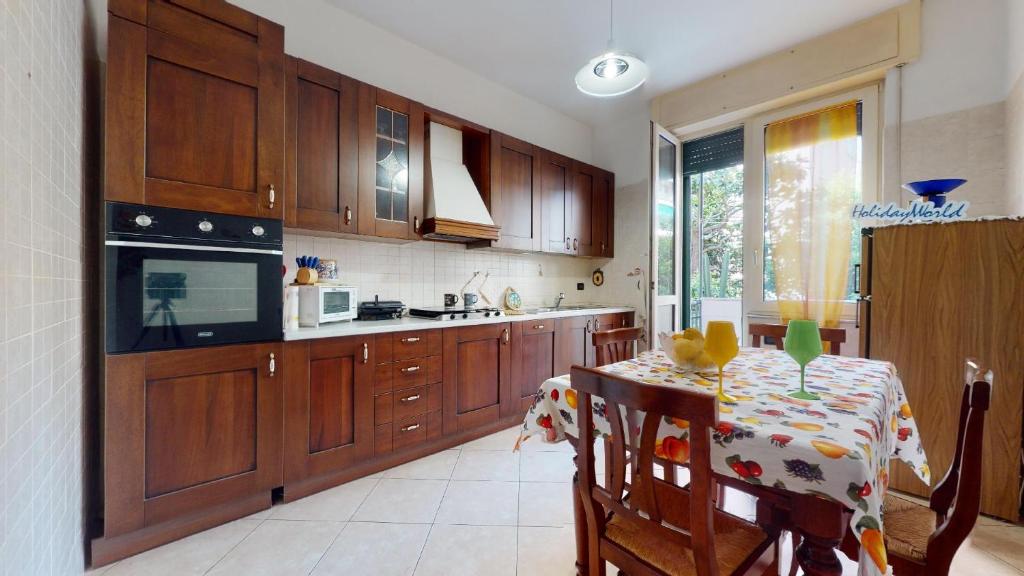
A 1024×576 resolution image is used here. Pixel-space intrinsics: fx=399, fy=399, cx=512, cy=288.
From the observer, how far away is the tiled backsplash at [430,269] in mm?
2691

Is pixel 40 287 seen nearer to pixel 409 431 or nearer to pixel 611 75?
pixel 409 431

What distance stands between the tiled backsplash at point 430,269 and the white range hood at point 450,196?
232 mm

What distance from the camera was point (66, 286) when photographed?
52.4 inches

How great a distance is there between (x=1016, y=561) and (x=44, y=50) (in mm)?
3743

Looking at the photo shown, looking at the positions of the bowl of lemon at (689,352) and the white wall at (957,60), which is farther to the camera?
the white wall at (957,60)

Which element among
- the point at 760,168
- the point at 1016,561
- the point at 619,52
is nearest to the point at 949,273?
the point at 1016,561

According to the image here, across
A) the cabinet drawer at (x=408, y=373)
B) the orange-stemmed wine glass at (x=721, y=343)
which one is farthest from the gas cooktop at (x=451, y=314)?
the orange-stemmed wine glass at (x=721, y=343)

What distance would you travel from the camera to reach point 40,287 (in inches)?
42.0

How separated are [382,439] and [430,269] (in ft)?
4.44

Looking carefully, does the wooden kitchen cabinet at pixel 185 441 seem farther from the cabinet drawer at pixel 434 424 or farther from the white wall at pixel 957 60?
the white wall at pixel 957 60

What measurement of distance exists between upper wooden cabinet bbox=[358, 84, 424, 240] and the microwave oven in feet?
1.36

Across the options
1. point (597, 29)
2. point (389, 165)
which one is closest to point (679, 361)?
point (389, 165)

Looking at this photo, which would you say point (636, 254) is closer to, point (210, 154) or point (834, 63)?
point (834, 63)

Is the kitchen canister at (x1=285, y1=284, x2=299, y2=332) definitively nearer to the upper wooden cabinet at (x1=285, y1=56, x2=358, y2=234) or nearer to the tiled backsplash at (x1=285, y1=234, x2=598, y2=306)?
the tiled backsplash at (x1=285, y1=234, x2=598, y2=306)
